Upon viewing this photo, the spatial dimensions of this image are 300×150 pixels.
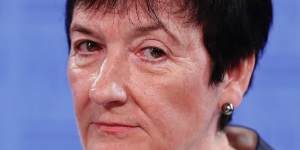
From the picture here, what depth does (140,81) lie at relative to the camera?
5.28 ft

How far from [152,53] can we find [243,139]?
50 centimetres

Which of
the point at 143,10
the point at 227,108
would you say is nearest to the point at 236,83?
the point at 227,108

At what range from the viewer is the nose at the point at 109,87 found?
158 cm

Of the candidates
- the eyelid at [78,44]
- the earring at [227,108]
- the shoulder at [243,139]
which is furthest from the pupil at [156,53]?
the shoulder at [243,139]

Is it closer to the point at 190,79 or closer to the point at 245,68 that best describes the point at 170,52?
the point at 190,79

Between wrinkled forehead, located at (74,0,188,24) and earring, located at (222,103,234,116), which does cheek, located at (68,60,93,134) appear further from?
earring, located at (222,103,234,116)

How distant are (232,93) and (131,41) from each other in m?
0.28

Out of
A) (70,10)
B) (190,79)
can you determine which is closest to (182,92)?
(190,79)

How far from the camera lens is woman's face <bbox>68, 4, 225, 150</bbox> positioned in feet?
5.25

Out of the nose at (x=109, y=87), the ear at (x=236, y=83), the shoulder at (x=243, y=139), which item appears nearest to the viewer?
the nose at (x=109, y=87)

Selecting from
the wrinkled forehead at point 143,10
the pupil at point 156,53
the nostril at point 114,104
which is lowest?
the nostril at point 114,104

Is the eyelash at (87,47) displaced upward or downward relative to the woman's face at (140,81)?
upward

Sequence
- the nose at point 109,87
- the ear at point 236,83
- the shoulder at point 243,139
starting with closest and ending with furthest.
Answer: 1. the nose at point 109,87
2. the ear at point 236,83
3. the shoulder at point 243,139

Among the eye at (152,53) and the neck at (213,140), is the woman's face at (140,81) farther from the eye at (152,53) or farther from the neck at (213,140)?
the neck at (213,140)
